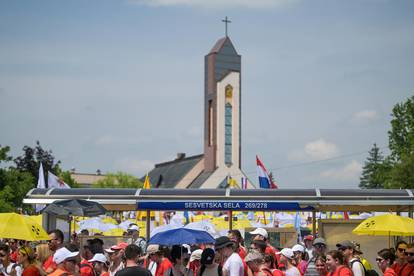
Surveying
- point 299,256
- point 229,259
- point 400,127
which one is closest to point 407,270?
point 229,259

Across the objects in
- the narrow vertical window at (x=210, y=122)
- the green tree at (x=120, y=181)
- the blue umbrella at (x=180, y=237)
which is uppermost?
the narrow vertical window at (x=210, y=122)

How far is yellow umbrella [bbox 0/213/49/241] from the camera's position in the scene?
13039 mm

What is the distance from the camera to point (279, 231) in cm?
2145

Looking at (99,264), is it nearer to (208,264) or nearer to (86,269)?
(86,269)

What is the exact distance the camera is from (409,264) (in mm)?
10828

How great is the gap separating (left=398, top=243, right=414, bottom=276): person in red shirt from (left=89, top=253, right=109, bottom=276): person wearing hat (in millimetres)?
4303

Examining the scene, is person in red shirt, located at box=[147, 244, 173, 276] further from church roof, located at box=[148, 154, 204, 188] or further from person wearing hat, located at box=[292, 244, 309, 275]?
church roof, located at box=[148, 154, 204, 188]

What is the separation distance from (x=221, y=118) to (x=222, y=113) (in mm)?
745

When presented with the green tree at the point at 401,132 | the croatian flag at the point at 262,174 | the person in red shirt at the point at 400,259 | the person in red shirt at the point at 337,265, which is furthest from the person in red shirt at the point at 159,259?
the green tree at the point at 401,132

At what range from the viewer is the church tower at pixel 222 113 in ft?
321

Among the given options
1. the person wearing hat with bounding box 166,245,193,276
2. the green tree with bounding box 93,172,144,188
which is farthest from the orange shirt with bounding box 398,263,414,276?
the green tree with bounding box 93,172,144,188

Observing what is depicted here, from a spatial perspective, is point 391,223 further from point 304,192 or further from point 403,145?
point 403,145

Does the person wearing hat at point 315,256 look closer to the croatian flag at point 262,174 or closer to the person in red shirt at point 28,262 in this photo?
the person in red shirt at point 28,262

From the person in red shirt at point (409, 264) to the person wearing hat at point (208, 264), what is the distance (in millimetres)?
2670
